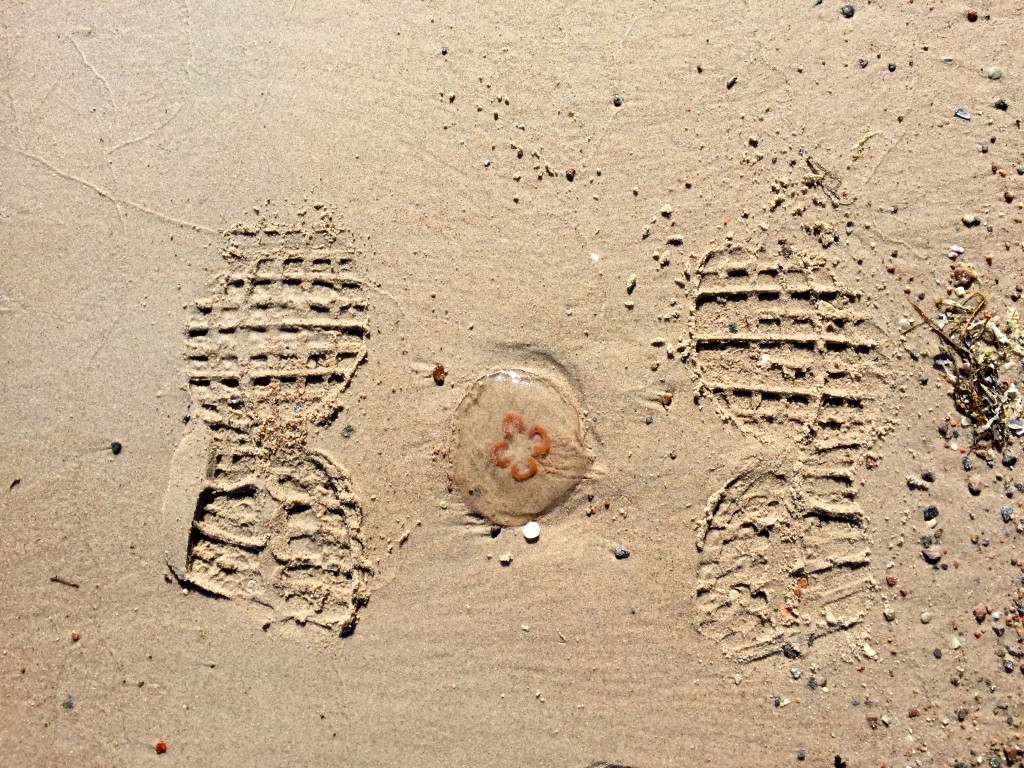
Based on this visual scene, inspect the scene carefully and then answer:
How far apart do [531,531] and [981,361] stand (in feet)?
8.82

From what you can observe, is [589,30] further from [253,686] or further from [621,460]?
[253,686]

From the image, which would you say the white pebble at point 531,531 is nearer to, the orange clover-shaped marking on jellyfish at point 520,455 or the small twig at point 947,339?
the orange clover-shaped marking on jellyfish at point 520,455

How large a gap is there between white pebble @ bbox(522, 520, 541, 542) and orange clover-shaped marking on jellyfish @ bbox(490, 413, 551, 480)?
27 centimetres

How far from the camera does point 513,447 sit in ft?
12.4

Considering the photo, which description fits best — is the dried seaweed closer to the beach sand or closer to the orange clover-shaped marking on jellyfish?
the beach sand

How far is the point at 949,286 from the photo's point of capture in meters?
3.73

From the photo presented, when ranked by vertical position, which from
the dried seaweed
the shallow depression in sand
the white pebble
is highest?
the dried seaweed

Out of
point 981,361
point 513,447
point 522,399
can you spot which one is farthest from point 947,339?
point 513,447

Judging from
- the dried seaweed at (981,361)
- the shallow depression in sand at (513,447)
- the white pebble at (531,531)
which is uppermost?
the dried seaweed at (981,361)

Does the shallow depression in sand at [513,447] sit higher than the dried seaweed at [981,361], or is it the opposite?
the dried seaweed at [981,361]

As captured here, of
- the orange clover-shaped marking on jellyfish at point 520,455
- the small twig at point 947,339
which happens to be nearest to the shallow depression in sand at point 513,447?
the orange clover-shaped marking on jellyfish at point 520,455

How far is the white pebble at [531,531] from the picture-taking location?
375cm

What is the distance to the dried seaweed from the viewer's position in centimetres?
367

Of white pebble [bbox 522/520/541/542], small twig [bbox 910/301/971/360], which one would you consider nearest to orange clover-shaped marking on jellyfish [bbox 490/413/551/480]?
white pebble [bbox 522/520/541/542]
